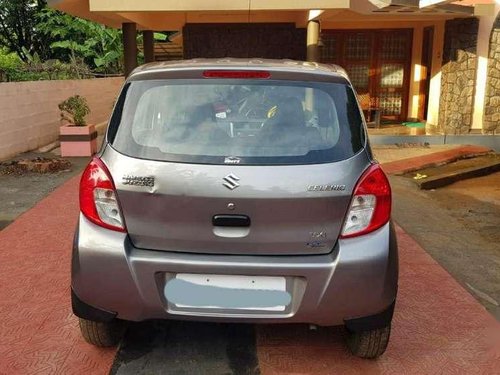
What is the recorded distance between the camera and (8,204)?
6684 mm

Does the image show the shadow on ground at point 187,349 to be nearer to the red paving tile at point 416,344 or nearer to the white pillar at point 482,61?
the red paving tile at point 416,344

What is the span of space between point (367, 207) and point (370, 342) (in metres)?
0.84

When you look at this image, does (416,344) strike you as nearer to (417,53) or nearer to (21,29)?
(417,53)

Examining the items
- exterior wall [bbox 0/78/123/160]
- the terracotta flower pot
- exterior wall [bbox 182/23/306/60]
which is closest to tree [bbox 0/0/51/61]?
exterior wall [bbox 0/78/123/160]

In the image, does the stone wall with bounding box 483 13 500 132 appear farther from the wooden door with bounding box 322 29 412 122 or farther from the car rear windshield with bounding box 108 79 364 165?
the car rear windshield with bounding box 108 79 364 165

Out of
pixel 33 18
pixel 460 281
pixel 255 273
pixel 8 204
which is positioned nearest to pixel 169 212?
pixel 255 273

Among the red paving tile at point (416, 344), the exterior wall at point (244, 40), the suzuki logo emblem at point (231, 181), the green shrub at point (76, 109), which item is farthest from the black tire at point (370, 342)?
the exterior wall at point (244, 40)

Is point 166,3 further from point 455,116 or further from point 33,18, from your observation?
point 33,18

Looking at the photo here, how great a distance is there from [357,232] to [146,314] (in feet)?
3.83

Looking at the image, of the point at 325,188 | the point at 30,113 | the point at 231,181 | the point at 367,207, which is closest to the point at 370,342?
the point at 367,207

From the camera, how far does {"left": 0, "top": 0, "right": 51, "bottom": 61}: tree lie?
85.1ft

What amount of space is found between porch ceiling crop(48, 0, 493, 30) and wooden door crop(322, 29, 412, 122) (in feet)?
4.65

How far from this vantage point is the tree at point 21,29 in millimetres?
25953

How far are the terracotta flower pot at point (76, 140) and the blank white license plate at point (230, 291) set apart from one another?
784 cm
